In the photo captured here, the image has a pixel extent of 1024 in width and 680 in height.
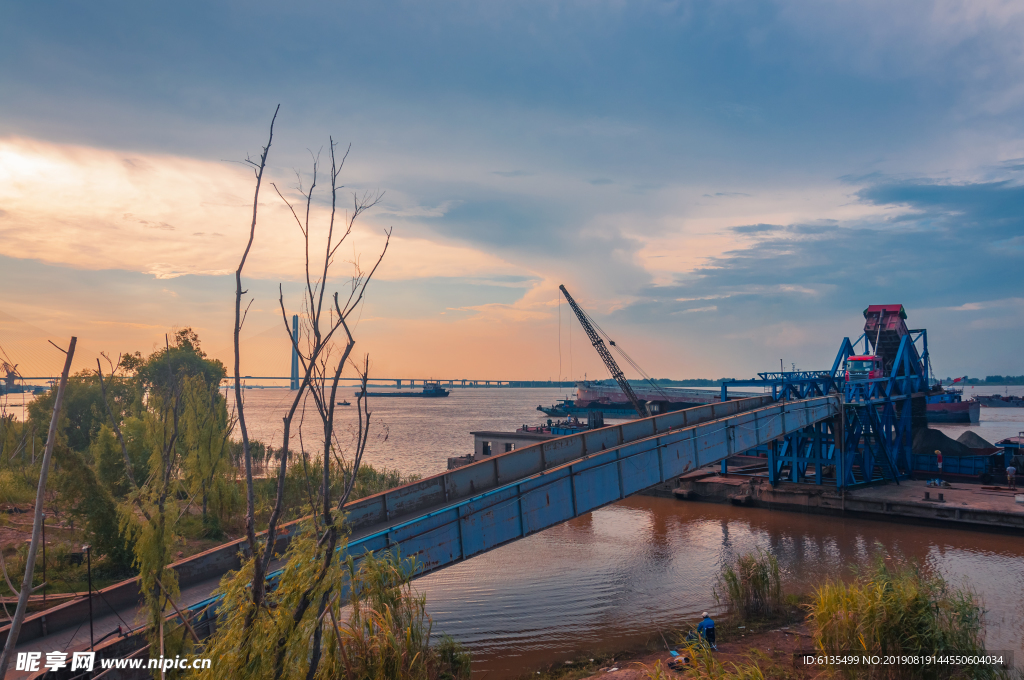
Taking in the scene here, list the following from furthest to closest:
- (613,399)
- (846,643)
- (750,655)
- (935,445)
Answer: (613,399) < (935,445) < (750,655) < (846,643)

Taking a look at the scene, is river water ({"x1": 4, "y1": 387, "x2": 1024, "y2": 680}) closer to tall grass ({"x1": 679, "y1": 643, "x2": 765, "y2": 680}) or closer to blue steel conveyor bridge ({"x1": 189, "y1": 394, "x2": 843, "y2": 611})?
blue steel conveyor bridge ({"x1": 189, "y1": 394, "x2": 843, "y2": 611})

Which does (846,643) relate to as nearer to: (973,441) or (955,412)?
(973,441)

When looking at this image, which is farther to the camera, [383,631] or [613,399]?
[613,399]

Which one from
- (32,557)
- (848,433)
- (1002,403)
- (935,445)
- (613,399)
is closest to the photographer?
(32,557)

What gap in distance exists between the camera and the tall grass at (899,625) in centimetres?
1159

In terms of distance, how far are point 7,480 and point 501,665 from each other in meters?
21.4

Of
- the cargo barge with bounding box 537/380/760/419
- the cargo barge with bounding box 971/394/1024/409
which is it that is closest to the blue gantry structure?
the cargo barge with bounding box 537/380/760/419

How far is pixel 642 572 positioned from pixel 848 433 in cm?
1623

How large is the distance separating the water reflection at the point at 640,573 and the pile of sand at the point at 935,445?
46.3ft

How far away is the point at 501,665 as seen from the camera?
1473 cm

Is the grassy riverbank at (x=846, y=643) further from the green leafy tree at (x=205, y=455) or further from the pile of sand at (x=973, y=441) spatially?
the pile of sand at (x=973, y=441)

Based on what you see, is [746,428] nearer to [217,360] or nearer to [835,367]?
[835,367]

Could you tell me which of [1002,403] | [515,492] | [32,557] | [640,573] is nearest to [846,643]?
[515,492]

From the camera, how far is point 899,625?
39.2 feet
